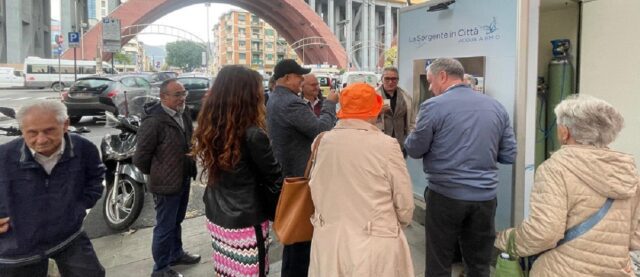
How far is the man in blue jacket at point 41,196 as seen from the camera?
2.18 metres

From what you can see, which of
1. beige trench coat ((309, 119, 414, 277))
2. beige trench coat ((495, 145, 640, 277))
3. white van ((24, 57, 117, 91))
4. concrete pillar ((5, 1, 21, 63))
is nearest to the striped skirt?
beige trench coat ((309, 119, 414, 277))

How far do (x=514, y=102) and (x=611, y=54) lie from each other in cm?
125

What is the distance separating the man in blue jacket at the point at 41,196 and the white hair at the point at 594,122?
2.48 meters

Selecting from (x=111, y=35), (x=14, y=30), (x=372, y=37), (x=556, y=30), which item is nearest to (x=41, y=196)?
(x=556, y=30)

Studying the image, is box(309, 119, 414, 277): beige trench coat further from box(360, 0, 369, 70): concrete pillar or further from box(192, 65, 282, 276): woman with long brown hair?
box(360, 0, 369, 70): concrete pillar

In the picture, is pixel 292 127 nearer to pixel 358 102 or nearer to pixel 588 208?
pixel 358 102

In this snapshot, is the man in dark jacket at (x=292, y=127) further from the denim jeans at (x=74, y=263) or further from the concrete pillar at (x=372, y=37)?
the concrete pillar at (x=372, y=37)

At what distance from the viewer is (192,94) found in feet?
49.8

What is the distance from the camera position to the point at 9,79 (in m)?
33.4

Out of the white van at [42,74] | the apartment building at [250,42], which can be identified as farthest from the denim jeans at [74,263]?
the apartment building at [250,42]

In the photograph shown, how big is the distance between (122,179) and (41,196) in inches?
96.4

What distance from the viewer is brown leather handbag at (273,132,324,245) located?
2.35m

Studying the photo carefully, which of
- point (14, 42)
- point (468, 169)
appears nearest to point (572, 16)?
point (468, 169)

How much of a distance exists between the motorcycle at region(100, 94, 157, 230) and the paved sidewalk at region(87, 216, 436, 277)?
0.70 feet
